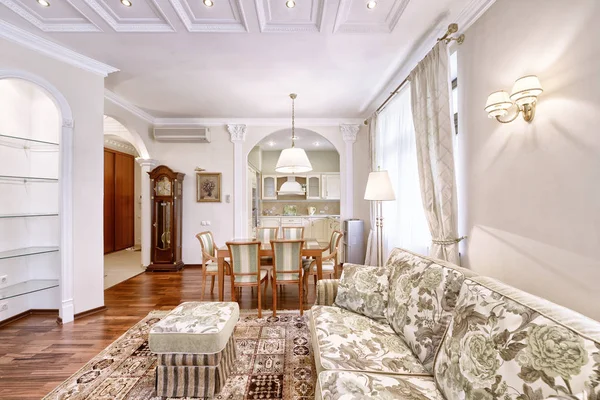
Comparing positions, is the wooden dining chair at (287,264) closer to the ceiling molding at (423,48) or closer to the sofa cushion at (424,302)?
the sofa cushion at (424,302)

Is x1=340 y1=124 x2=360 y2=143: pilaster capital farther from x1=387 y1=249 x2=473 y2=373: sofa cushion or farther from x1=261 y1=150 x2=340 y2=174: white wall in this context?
x1=387 y1=249 x2=473 y2=373: sofa cushion

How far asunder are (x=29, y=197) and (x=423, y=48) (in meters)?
4.66

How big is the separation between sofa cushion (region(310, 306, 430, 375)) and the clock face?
403 centimetres

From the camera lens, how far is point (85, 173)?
2.88 meters

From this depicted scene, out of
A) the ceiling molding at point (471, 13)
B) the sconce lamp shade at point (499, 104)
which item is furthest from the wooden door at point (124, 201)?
the sconce lamp shade at point (499, 104)

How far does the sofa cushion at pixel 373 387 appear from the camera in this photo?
1098 mm

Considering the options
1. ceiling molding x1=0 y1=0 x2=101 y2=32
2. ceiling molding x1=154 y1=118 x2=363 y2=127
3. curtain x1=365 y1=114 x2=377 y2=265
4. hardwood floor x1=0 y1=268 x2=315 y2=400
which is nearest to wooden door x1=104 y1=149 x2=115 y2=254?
ceiling molding x1=154 y1=118 x2=363 y2=127

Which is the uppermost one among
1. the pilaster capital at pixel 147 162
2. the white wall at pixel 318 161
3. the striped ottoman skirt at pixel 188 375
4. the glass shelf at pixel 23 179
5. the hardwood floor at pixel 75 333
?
the white wall at pixel 318 161

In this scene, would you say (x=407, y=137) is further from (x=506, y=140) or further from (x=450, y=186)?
(x=506, y=140)

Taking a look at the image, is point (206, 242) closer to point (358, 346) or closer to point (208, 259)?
point (208, 259)

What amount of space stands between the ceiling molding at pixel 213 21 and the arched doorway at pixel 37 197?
1.69m

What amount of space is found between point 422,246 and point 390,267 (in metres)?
0.99

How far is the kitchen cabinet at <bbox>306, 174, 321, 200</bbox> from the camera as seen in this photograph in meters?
7.46

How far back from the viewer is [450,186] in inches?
84.2
